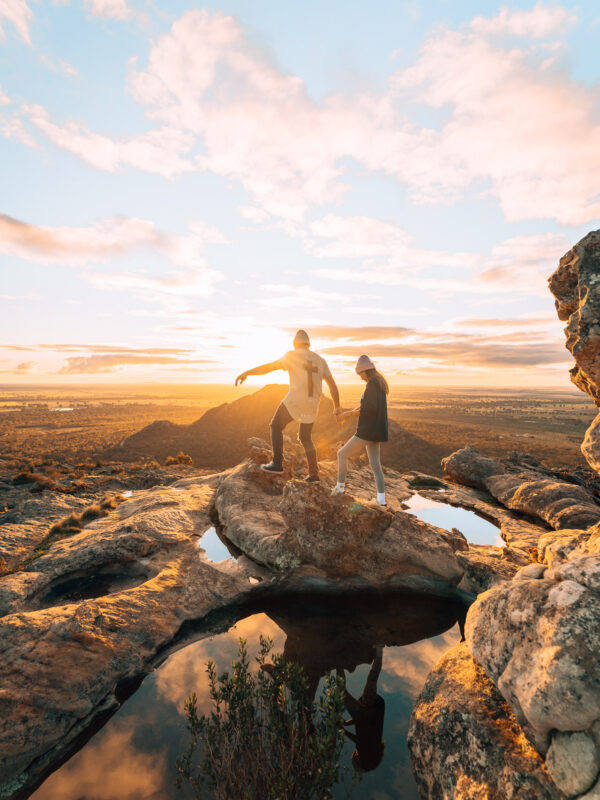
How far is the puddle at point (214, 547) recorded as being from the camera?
788cm

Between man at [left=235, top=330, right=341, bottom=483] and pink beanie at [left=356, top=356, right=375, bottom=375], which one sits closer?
pink beanie at [left=356, top=356, right=375, bottom=375]

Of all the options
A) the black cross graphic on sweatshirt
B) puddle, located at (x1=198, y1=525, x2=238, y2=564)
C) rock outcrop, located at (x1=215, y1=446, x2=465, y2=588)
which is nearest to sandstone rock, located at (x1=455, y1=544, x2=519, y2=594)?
rock outcrop, located at (x1=215, y1=446, x2=465, y2=588)

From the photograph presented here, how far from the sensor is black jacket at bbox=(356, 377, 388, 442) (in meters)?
7.48

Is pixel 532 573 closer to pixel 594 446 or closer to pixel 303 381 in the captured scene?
pixel 594 446

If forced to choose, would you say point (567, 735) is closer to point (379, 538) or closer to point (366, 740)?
point (366, 740)

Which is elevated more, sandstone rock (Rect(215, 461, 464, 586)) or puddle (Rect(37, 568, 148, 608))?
sandstone rock (Rect(215, 461, 464, 586))

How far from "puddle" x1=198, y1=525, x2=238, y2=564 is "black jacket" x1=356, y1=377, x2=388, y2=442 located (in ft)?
12.6

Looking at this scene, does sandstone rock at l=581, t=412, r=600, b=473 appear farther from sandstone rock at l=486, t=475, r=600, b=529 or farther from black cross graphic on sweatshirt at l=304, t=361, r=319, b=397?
sandstone rock at l=486, t=475, r=600, b=529

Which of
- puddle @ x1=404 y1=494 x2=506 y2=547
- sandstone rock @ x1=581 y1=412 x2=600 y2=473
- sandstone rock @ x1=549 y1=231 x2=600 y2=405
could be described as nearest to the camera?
sandstone rock @ x1=549 y1=231 x2=600 y2=405

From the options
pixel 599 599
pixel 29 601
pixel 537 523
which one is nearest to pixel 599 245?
pixel 599 599

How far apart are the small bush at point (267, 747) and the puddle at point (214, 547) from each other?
12.3 feet

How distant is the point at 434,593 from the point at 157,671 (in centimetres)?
480

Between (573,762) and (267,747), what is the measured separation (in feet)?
8.85

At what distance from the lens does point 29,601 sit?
21.0 ft
